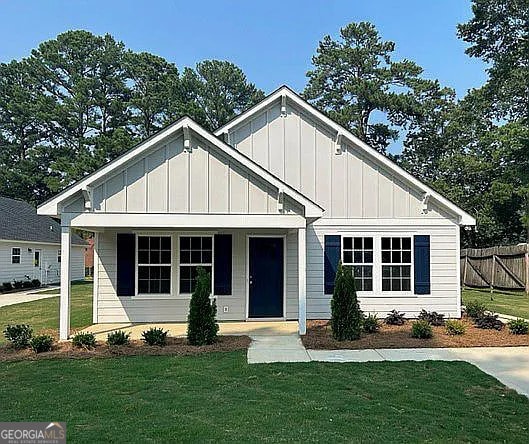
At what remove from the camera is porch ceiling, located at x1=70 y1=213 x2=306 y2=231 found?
33.9 feet

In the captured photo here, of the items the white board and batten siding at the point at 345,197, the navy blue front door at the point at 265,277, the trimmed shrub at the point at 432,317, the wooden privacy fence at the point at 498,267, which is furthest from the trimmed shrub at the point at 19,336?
the wooden privacy fence at the point at 498,267

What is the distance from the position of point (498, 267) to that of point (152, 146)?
61.1 feet

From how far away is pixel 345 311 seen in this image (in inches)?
391

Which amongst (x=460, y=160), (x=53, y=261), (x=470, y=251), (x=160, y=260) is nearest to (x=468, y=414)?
Result: (x=160, y=260)

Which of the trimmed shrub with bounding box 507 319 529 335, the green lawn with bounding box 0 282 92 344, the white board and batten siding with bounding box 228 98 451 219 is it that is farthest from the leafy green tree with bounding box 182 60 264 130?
the trimmed shrub with bounding box 507 319 529 335

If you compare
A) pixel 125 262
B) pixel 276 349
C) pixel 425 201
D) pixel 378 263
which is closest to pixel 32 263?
pixel 125 262

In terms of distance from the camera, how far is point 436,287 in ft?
42.9

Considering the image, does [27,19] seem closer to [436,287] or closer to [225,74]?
[436,287]

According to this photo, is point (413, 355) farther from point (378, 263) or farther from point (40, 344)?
point (40, 344)

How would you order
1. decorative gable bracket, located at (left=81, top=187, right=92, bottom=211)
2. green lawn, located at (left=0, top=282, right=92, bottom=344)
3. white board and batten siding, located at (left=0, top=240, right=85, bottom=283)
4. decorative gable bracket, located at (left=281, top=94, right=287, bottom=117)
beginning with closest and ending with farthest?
decorative gable bracket, located at (left=81, top=187, right=92, bottom=211) < green lawn, located at (left=0, top=282, right=92, bottom=344) < decorative gable bracket, located at (left=281, top=94, right=287, bottom=117) < white board and batten siding, located at (left=0, top=240, right=85, bottom=283)

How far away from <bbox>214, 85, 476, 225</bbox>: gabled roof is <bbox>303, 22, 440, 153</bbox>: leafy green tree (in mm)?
20944

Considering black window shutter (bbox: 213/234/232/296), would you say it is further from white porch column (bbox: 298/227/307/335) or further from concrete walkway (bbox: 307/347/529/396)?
concrete walkway (bbox: 307/347/529/396)

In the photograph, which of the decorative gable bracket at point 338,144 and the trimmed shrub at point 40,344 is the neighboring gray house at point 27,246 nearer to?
the trimmed shrub at point 40,344

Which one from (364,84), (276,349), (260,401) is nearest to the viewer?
(260,401)
